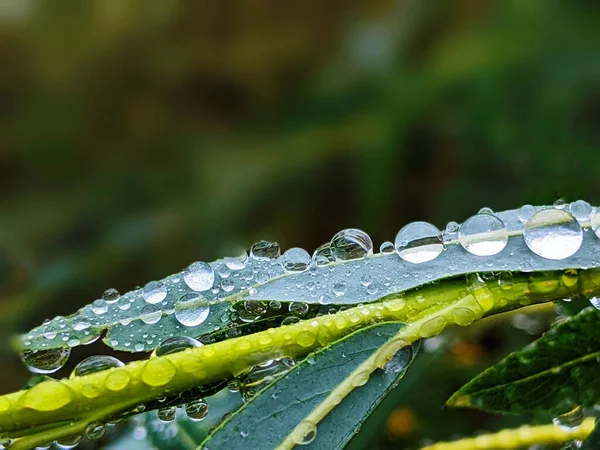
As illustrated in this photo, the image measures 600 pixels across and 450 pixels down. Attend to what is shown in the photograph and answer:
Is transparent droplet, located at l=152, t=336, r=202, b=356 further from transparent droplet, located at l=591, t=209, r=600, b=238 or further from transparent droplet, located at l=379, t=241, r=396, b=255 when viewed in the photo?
transparent droplet, located at l=591, t=209, r=600, b=238

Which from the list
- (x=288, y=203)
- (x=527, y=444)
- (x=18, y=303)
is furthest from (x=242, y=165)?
(x=527, y=444)

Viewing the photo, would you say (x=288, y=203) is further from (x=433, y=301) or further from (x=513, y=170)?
(x=433, y=301)

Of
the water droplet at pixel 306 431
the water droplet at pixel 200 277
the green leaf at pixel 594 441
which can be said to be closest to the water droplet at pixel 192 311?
the water droplet at pixel 200 277

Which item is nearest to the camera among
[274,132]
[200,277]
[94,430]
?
[94,430]

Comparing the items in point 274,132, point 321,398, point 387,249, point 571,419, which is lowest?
point 571,419

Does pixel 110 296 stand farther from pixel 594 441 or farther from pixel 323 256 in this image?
pixel 594 441

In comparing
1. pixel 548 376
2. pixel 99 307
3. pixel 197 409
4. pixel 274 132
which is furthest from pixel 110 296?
pixel 274 132

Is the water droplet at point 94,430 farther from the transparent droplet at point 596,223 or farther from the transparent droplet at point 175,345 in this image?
the transparent droplet at point 596,223
